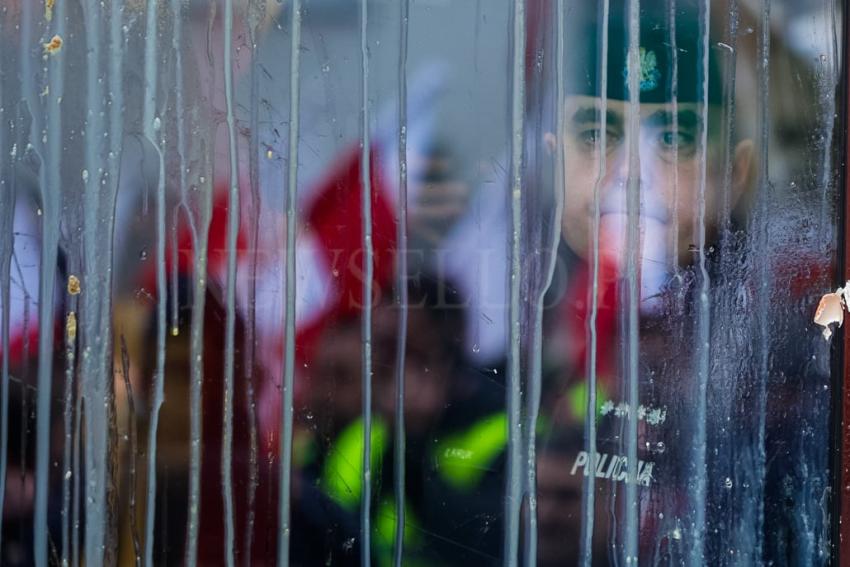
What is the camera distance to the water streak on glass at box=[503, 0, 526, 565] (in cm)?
Result: 123

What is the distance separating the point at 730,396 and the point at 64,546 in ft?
3.53

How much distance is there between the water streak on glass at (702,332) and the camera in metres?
1.24

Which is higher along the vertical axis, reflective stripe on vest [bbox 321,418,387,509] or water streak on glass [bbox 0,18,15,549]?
water streak on glass [bbox 0,18,15,549]

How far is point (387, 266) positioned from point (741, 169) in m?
0.58

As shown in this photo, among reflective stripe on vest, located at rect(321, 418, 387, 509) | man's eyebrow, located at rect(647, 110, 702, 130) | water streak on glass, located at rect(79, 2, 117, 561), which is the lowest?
reflective stripe on vest, located at rect(321, 418, 387, 509)

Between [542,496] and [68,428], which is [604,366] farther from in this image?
[68,428]

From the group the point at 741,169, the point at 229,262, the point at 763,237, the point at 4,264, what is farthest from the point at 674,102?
the point at 4,264

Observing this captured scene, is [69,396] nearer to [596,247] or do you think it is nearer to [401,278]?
[401,278]

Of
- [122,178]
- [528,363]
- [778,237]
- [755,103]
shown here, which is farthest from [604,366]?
[122,178]

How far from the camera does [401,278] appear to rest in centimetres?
123

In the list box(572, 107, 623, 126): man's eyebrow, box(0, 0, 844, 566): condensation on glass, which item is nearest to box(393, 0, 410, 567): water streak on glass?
box(0, 0, 844, 566): condensation on glass

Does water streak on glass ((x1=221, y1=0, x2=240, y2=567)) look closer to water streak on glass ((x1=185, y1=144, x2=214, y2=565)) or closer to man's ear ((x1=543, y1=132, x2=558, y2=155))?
water streak on glass ((x1=185, y1=144, x2=214, y2=565))

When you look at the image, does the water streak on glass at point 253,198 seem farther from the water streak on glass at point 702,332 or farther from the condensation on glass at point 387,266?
the water streak on glass at point 702,332

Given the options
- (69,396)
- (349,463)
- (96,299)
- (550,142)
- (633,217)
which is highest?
(550,142)
